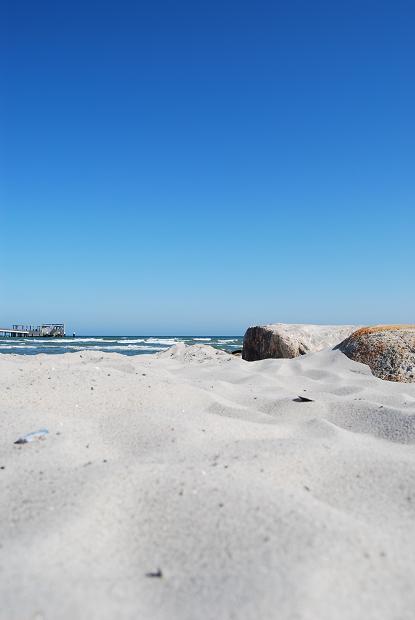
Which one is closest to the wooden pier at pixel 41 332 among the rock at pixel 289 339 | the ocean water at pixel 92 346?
the ocean water at pixel 92 346

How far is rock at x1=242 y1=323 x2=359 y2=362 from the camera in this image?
8016 millimetres

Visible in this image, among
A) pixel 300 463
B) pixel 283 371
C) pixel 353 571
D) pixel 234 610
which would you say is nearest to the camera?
pixel 234 610

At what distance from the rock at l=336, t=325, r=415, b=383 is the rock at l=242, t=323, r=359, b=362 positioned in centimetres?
236

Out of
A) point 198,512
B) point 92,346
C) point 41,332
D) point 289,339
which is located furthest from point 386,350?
point 41,332

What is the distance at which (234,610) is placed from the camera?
3.31 feet

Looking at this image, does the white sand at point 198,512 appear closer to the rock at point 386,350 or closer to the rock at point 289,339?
the rock at point 386,350

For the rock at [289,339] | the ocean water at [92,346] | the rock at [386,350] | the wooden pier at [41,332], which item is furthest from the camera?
the wooden pier at [41,332]

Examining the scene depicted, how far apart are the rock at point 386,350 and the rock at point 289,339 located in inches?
93.1

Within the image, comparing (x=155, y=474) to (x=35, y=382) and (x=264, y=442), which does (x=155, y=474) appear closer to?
(x=264, y=442)

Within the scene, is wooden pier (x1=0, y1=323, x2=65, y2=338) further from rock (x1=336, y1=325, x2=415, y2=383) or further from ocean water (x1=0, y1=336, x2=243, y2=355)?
rock (x1=336, y1=325, x2=415, y2=383)

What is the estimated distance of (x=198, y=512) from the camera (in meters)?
1.40

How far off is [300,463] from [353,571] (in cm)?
70

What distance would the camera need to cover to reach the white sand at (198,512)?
41.3 inches

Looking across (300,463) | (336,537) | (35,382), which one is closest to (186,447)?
(300,463)
